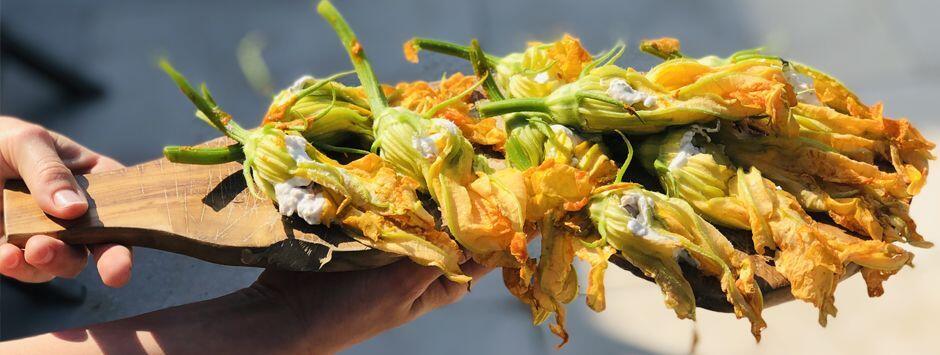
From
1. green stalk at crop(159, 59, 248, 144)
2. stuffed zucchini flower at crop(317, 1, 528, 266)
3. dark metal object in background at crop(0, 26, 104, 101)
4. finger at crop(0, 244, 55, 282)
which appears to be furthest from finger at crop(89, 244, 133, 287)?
dark metal object in background at crop(0, 26, 104, 101)

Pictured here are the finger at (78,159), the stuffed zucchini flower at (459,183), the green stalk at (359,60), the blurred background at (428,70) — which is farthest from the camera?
the blurred background at (428,70)

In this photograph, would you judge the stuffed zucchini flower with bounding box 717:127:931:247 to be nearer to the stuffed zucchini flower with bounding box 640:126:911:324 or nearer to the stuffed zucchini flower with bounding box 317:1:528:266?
the stuffed zucchini flower with bounding box 640:126:911:324

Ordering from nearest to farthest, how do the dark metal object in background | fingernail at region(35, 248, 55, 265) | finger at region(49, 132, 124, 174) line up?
1. fingernail at region(35, 248, 55, 265)
2. finger at region(49, 132, 124, 174)
3. the dark metal object in background

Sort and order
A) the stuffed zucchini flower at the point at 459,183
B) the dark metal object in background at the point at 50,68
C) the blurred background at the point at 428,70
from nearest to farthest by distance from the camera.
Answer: the stuffed zucchini flower at the point at 459,183 → the blurred background at the point at 428,70 → the dark metal object in background at the point at 50,68

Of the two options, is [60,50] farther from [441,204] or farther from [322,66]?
[441,204]

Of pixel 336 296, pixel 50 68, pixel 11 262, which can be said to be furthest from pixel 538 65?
pixel 50 68

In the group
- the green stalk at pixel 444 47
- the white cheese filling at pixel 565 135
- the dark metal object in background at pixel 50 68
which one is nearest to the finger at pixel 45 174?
the green stalk at pixel 444 47

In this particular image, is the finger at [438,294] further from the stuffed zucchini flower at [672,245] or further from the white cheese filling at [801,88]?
the white cheese filling at [801,88]

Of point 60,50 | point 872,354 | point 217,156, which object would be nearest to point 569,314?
point 872,354
